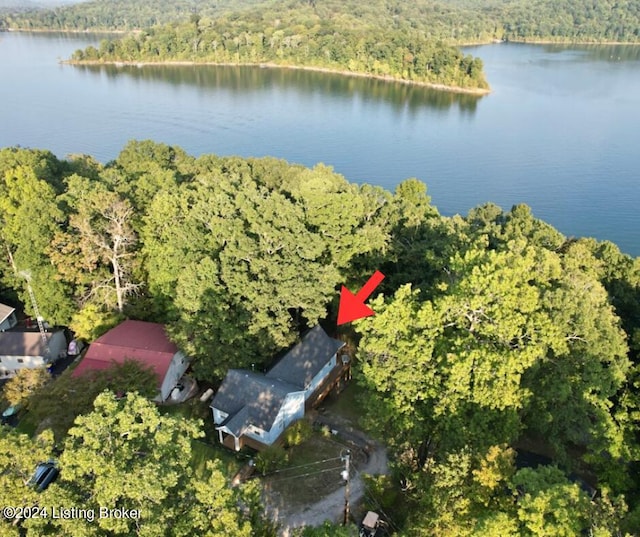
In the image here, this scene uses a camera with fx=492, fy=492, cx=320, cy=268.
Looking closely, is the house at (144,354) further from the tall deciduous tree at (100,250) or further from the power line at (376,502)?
the power line at (376,502)

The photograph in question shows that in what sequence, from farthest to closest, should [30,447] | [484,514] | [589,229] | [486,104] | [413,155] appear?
[486,104] → [413,155] → [589,229] → [484,514] → [30,447]

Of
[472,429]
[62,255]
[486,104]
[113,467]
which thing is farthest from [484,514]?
[486,104]

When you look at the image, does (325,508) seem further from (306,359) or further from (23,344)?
(23,344)

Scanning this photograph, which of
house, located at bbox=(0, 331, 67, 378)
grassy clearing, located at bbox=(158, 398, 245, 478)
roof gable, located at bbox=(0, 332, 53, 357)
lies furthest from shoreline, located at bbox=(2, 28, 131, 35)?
grassy clearing, located at bbox=(158, 398, 245, 478)

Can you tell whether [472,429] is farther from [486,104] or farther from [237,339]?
[486,104]

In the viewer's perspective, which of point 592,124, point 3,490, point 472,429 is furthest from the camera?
point 592,124

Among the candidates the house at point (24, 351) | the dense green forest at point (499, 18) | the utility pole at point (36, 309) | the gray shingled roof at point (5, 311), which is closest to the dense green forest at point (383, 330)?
the utility pole at point (36, 309)
